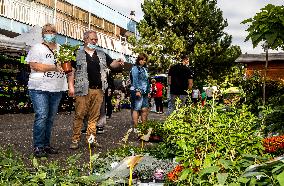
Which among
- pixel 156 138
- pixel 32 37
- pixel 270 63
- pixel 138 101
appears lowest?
pixel 156 138

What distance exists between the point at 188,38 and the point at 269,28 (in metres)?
40.4

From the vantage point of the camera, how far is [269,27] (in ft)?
18.1

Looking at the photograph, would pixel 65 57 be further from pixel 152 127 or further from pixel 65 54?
pixel 152 127

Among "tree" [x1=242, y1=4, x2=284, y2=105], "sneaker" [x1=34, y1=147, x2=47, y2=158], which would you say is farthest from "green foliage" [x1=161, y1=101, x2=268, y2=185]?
"sneaker" [x1=34, y1=147, x2=47, y2=158]

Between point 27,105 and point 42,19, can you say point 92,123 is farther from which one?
point 42,19

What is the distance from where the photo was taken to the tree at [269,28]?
541cm

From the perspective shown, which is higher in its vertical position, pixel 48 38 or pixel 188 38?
pixel 188 38

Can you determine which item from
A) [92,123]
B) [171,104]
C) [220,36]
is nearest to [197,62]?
[220,36]

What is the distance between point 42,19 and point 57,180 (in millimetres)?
26550

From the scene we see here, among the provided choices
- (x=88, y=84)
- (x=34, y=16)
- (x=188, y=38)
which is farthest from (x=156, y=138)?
(x=188, y=38)

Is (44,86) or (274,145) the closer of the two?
(274,145)

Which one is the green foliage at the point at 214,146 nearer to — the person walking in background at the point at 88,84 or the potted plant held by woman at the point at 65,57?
the potted plant held by woman at the point at 65,57

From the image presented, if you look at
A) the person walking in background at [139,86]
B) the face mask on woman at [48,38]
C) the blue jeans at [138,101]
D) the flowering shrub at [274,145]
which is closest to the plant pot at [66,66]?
the face mask on woman at [48,38]

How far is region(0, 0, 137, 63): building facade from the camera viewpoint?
25.8 metres
